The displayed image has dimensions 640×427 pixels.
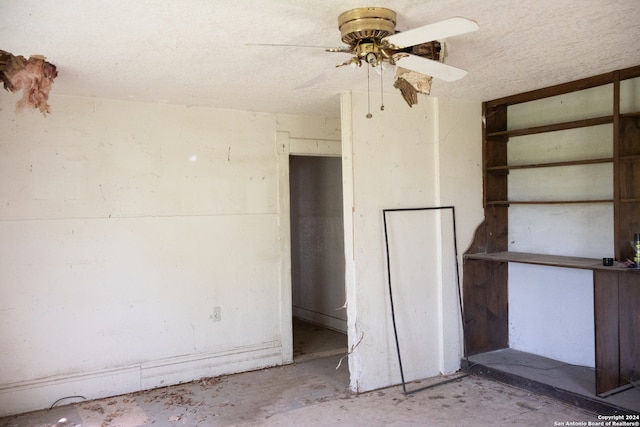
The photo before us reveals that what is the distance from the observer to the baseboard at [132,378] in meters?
4.13

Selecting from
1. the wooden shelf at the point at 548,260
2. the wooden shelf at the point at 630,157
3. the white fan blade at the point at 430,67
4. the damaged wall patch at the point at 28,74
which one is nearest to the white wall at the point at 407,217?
the wooden shelf at the point at 548,260

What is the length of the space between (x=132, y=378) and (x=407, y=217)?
2864mm

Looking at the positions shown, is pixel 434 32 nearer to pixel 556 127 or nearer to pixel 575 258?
pixel 556 127

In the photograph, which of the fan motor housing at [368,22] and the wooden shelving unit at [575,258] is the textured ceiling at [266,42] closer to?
the fan motor housing at [368,22]

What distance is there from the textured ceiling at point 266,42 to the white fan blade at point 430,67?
0.24 metres

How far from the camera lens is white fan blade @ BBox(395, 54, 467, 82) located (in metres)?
2.62

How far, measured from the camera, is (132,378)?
4570 millimetres

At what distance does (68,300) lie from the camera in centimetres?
431

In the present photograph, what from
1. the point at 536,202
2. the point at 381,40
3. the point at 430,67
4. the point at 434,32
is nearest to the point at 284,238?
the point at 536,202

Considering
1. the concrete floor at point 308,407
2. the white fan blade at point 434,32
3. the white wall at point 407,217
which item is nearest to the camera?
the white fan blade at point 434,32

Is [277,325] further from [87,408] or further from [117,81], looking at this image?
[117,81]

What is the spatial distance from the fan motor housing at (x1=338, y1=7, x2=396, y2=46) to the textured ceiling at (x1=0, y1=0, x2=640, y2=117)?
5 centimetres

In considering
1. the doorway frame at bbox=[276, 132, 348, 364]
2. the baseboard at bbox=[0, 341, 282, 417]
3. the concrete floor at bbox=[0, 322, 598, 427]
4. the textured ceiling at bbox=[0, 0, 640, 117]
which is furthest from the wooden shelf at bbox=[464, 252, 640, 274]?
the baseboard at bbox=[0, 341, 282, 417]

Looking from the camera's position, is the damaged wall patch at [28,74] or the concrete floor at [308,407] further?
the concrete floor at [308,407]
